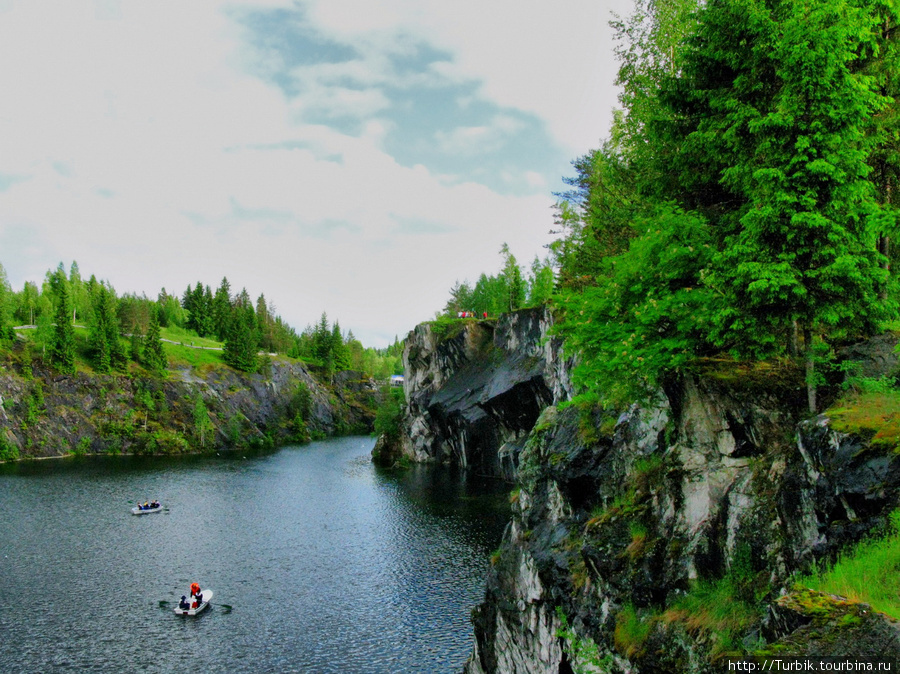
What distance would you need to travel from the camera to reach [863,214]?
41.1 feet

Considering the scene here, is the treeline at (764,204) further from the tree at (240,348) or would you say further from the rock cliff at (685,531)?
the tree at (240,348)

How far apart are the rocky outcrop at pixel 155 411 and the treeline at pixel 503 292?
48.6 meters

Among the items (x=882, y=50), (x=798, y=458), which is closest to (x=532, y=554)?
(x=798, y=458)

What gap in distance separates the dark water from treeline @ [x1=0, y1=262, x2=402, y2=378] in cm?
3996

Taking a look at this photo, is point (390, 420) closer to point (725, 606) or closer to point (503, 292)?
point (503, 292)

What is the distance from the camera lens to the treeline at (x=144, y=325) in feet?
334

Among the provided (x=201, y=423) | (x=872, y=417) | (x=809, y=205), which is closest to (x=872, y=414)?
(x=872, y=417)

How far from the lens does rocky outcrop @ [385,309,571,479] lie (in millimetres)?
65188

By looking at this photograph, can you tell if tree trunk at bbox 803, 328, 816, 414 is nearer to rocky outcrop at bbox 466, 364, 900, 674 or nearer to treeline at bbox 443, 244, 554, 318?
rocky outcrop at bbox 466, 364, 900, 674

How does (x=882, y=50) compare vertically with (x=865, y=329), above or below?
above

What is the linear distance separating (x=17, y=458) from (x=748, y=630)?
352 feet

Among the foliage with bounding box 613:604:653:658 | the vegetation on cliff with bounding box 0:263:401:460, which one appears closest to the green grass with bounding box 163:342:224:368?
the vegetation on cliff with bounding box 0:263:401:460

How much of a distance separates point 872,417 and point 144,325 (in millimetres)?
145155

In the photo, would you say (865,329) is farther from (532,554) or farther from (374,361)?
Answer: (374,361)
